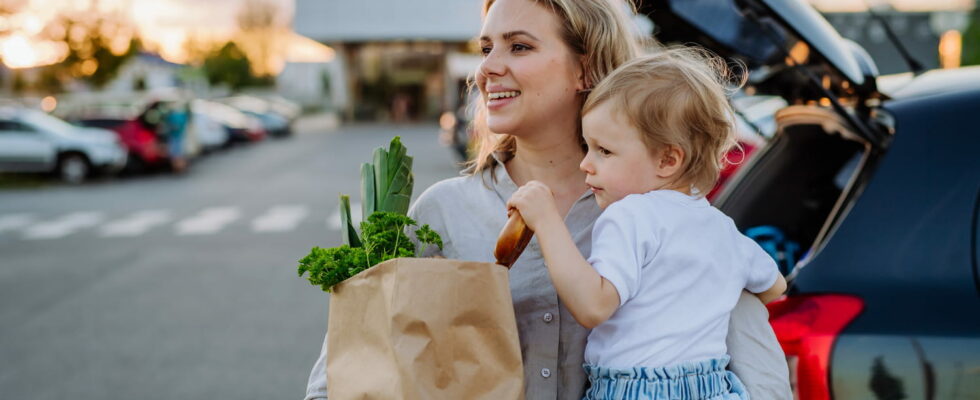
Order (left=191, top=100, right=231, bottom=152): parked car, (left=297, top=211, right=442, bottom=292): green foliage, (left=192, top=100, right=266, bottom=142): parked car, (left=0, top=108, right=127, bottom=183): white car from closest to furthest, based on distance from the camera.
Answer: (left=297, top=211, right=442, bottom=292): green foliage → (left=0, top=108, right=127, bottom=183): white car → (left=191, top=100, right=231, bottom=152): parked car → (left=192, top=100, right=266, bottom=142): parked car

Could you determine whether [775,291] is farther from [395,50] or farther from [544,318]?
[395,50]

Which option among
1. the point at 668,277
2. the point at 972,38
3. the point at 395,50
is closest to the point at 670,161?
the point at 668,277

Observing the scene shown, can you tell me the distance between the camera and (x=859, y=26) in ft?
48.4

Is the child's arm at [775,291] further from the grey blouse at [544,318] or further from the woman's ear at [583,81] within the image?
the woman's ear at [583,81]

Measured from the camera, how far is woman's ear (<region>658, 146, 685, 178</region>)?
1631 mm

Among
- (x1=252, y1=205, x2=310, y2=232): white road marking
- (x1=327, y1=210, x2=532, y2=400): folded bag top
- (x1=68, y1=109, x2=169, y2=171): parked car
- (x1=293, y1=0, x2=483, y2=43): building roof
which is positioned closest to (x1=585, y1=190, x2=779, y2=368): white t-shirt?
(x1=327, y1=210, x2=532, y2=400): folded bag top

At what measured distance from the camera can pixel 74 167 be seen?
18.8 metres

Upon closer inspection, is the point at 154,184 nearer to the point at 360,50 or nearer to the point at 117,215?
the point at 117,215

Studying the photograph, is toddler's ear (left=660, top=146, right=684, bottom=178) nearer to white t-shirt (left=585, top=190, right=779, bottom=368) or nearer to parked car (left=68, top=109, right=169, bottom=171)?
white t-shirt (left=585, top=190, right=779, bottom=368)

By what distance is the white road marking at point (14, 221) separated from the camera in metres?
12.5

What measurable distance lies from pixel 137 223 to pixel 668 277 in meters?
12.0

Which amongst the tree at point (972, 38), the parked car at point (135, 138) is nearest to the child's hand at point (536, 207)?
the parked car at point (135, 138)

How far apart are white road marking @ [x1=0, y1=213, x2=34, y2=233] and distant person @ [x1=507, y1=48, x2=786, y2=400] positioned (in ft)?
41.3

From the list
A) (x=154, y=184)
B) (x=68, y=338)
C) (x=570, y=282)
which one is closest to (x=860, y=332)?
(x=570, y=282)
